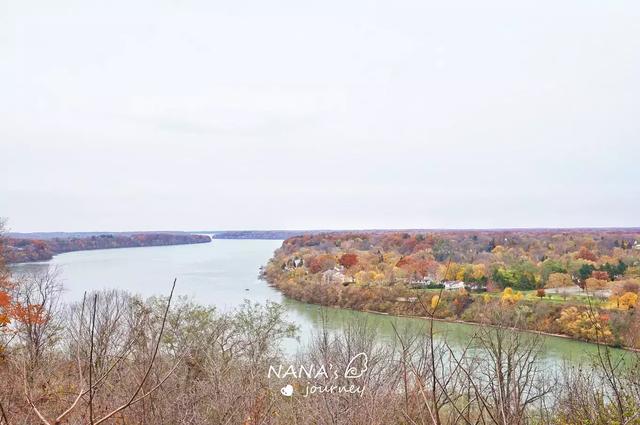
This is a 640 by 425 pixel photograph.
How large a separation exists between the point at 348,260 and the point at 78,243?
5196 centimetres

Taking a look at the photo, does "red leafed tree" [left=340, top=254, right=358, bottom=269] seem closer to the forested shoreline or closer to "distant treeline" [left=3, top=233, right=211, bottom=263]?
the forested shoreline

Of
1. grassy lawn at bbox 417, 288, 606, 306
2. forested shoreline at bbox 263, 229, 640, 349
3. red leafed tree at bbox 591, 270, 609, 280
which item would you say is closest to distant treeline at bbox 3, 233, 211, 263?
forested shoreline at bbox 263, 229, 640, 349

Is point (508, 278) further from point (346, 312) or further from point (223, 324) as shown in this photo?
point (223, 324)

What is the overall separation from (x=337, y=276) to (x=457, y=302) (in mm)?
14198

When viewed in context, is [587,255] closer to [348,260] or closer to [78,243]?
[348,260]

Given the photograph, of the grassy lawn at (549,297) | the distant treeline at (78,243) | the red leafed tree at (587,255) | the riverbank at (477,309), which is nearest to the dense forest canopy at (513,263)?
the red leafed tree at (587,255)

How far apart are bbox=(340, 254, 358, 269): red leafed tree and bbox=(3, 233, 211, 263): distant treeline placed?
97.3ft

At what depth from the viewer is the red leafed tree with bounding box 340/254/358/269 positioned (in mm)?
45500

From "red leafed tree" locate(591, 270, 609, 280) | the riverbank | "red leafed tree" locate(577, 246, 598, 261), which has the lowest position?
the riverbank

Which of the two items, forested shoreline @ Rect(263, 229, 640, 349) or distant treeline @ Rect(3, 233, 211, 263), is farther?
distant treeline @ Rect(3, 233, 211, 263)

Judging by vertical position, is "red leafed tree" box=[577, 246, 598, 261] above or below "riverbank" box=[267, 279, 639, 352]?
above

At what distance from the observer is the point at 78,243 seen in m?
75.3

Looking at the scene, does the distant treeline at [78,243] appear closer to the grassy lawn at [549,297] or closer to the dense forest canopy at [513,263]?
the dense forest canopy at [513,263]

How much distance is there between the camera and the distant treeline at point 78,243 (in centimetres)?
4631
